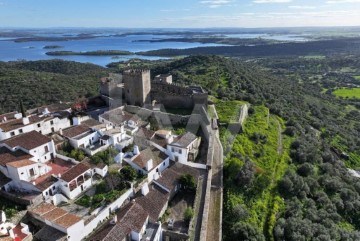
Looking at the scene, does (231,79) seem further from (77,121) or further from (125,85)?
(77,121)

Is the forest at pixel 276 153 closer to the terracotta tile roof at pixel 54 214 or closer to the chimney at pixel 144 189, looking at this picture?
the chimney at pixel 144 189

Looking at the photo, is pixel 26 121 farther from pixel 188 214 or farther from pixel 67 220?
pixel 188 214

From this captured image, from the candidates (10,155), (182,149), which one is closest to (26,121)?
(10,155)

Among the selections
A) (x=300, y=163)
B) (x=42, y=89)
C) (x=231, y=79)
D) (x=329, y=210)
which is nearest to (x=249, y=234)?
(x=329, y=210)

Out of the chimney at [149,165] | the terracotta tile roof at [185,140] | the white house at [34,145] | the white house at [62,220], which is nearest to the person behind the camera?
the white house at [62,220]

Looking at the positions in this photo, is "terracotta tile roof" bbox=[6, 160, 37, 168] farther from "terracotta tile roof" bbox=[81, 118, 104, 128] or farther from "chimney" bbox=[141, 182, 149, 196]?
"chimney" bbox=[141, 182, 149, 196]

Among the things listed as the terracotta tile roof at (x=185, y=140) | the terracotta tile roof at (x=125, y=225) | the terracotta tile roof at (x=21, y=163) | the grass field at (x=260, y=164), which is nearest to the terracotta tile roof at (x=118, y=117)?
the terracotta tile roof at (x=185, y=140)
